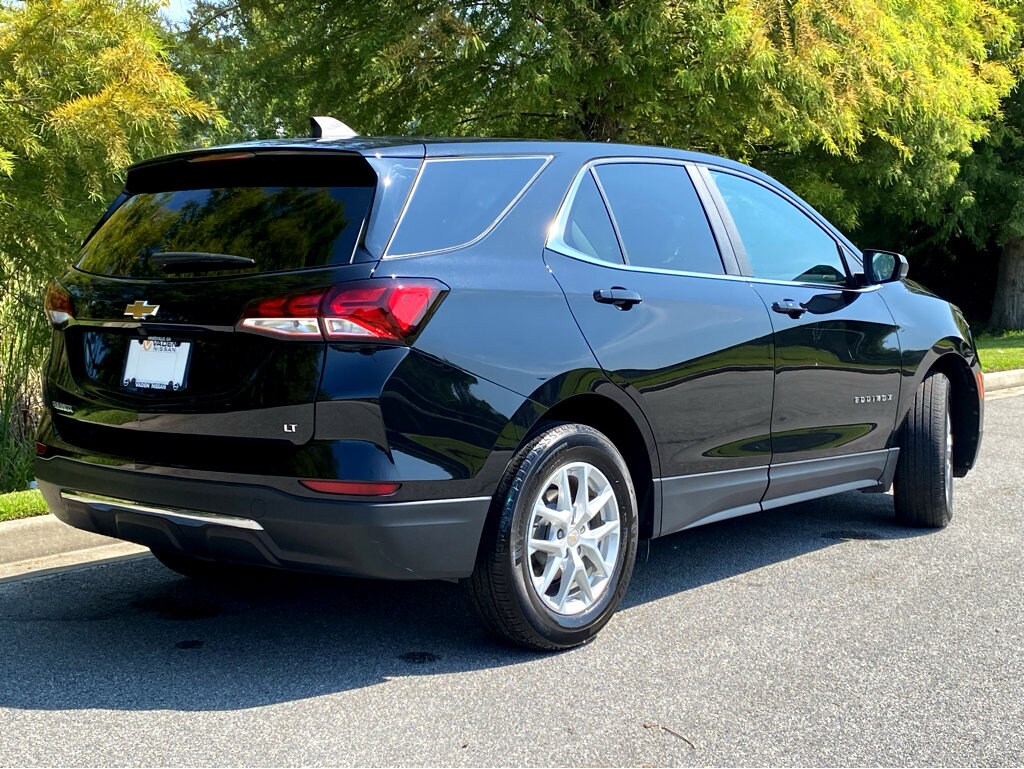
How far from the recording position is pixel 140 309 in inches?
153

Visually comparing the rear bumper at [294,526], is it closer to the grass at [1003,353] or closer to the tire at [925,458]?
the tire at [925,458]

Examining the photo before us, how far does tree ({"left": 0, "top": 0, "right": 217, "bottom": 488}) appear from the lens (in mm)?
6676

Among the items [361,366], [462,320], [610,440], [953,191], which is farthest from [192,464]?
[953,191]

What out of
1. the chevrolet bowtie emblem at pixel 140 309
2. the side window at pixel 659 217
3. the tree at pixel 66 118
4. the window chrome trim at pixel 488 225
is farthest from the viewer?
the tree at pixel 66 118

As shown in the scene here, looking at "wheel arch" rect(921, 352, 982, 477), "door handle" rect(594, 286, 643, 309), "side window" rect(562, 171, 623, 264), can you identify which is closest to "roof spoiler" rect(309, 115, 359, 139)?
"side window" rect(562, 171, 623, 264)

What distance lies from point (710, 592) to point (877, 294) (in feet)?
5.80

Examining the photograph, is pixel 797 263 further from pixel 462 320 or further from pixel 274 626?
pixel 274 626

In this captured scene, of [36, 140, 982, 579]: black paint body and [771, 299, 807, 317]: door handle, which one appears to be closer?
[36, 140, 982, 579]: black paint body

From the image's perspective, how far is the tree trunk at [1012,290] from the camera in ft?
75.8

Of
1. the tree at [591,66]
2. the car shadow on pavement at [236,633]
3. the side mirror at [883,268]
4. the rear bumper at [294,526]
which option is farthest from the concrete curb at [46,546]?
the tree at [591,66]

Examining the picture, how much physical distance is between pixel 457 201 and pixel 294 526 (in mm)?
1189

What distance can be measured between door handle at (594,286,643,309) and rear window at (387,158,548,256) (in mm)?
447

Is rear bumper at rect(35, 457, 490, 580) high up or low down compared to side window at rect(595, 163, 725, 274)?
down

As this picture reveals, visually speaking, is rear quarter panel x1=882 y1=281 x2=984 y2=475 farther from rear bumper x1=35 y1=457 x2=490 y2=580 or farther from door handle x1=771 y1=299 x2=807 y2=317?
rear bumper x1=35 y1=457 x2=490 y2=580
